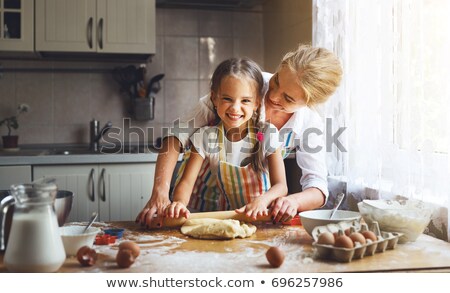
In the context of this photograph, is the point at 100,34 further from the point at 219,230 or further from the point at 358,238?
the point at 358,238

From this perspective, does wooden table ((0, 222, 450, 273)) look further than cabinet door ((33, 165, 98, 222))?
No

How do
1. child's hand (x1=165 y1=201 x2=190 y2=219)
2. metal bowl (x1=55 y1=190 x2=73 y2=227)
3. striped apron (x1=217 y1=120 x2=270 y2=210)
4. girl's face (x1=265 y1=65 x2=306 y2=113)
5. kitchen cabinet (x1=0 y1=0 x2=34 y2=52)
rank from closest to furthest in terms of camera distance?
metal bowl (x1=55 y1=190 x2=73 y2=227)
child's hand (x1=165 y1=201 x2=190 y2=219)
girl's face (x1=265 y1=65 x2=306 y2=113)
striped apron (x1=217 y1=120 x2=270 y2=210)
kitchen cabinet (x1=0 y1=0 x2=34 y2=52)

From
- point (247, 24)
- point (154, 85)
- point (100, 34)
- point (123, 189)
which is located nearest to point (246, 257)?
point (123, 189)

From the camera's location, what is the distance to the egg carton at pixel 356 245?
2.85 feet

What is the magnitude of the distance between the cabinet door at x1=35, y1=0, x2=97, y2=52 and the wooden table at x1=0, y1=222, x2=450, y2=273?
1.50 metres

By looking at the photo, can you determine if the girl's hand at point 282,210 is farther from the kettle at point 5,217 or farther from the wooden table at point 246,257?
the kettle at point 5,217

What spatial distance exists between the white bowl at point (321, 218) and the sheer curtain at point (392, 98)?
285 mm

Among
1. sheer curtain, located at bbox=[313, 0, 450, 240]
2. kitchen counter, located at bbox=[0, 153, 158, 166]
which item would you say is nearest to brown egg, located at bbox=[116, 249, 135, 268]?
sheer curtain, located at bbox=[313, 0, 450, 240]

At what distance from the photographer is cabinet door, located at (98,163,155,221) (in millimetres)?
2162

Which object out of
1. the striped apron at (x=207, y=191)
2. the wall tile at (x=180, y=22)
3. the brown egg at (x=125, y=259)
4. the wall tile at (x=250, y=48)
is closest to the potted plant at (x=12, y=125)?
the wall tile at (x=180, y=22)

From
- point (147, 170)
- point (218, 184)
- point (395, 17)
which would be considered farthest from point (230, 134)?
point (147, 170)

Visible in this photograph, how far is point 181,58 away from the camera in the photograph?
2701mm

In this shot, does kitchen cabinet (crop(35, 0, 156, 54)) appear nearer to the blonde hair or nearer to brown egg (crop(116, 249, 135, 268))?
the blonde hair

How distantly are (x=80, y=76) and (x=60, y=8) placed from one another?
39 centimetres
